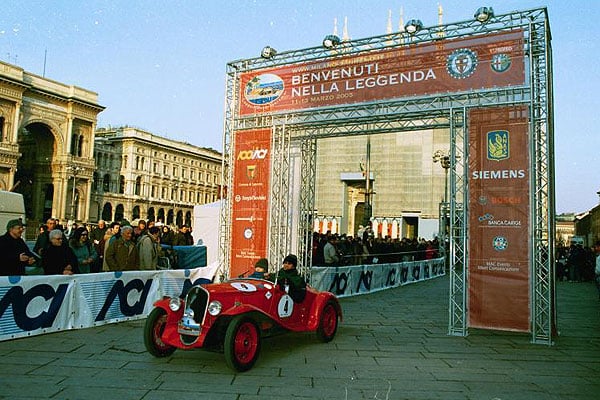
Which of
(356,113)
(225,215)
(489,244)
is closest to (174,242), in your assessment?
(225,215)

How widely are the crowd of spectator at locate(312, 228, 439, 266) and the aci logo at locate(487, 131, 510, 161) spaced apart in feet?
21.2

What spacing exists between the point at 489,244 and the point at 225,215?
6.47 metres

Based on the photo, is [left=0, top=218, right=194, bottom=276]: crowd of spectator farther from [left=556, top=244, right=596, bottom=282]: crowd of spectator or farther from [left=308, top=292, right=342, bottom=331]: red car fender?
[left=556, top=244, right=596, bottom=282]: crowd of spectator

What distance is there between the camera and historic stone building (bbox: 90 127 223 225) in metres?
68.4

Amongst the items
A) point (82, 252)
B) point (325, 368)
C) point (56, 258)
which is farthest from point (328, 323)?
point (82, 252)

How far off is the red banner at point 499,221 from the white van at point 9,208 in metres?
14.5

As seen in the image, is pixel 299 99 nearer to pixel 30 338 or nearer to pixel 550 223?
pixel 550 223

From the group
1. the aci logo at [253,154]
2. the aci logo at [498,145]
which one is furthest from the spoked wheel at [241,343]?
the aci logo at [253,154]

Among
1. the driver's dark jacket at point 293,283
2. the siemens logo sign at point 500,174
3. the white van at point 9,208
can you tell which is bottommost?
the driver's dark jacket at point 293,283

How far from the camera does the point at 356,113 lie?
1049 centimetres

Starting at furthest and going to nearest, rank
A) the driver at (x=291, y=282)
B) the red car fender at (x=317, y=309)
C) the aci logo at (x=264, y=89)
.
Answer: the aci logo at (x=264, y=89) → the red car fender at (x=317, y=309) → the driver at (x=291, y=282)

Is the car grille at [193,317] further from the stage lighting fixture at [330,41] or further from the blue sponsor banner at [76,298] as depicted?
the stage lighting fixture at [330,41]

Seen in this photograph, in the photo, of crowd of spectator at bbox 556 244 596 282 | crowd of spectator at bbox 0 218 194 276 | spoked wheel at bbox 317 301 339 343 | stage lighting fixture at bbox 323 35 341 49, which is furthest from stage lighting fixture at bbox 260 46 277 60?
crowd of spectator at bbox 556 244 596 282

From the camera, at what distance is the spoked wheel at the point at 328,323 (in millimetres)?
7402
